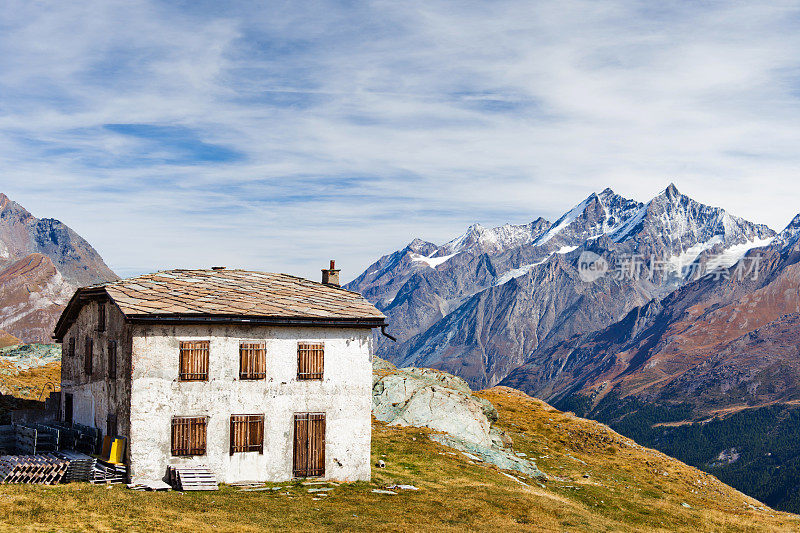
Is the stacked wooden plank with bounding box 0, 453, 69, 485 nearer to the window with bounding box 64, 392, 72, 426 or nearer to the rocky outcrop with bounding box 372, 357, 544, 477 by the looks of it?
the window with bounding box 64, 392, 72, 426

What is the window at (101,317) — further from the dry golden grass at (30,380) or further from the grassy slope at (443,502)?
the dry golden grass at (30,380)

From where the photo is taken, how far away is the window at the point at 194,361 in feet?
127

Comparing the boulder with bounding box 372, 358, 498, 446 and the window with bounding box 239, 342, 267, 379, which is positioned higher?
the window with bounding box 239, 342, 267, 379

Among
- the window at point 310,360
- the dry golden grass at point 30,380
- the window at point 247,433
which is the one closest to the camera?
the window at point 247,433

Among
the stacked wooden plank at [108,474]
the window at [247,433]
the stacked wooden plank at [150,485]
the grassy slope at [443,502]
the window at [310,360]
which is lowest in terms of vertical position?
the grassy slope at [443,502]

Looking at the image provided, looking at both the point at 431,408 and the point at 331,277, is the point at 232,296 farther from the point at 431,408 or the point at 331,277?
the point at 431,408

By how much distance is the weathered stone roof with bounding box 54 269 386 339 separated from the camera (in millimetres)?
39156

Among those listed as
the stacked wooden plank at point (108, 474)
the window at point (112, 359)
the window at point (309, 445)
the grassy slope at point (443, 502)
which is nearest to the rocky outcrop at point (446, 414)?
the grassy slope at point (443, 502)

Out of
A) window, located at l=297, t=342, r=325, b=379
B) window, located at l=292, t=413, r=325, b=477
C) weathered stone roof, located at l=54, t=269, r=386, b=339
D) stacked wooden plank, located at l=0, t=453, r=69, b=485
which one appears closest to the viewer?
stacked wooden plank, located at l=0, t=453, r=69, b=485

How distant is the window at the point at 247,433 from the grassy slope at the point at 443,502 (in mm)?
2725

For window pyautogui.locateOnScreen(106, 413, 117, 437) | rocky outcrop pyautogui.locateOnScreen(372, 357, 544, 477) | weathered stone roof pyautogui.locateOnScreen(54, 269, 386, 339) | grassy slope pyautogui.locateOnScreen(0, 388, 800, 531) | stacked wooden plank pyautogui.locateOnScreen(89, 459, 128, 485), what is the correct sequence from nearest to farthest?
1. grassy slope pyautogui.locateOnScreen(0, 388, 800, 531)
2. stacked wooden plank pyautogui.locateOnScreen(89, 459, 128, 485)
3. weathered stone roof pyautogui.locateOnScreen(54, 269, 386, 339)
4. window pyautogui.locateOnScreen(106, 413, 117, 437)
5. rocky outcrop pyautogui.locateOnScreen(372, 357, 544, 477)

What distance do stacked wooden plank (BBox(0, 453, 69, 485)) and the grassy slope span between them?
1.11 meters

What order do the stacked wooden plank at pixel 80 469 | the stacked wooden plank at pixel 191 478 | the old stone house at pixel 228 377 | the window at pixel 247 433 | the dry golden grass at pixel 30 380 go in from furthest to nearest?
the dry golden grass at pixel 30 380
the window at pixel 247 433
the old stone house at pixel 228 377
the stacked wooden plank at pixel 191 478
the stacked wooden plank at pixel 80 469

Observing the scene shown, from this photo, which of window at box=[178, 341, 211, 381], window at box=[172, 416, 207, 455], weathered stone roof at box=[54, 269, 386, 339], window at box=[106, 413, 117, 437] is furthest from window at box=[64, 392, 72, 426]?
window at box=[178, 341, 211, 381]
